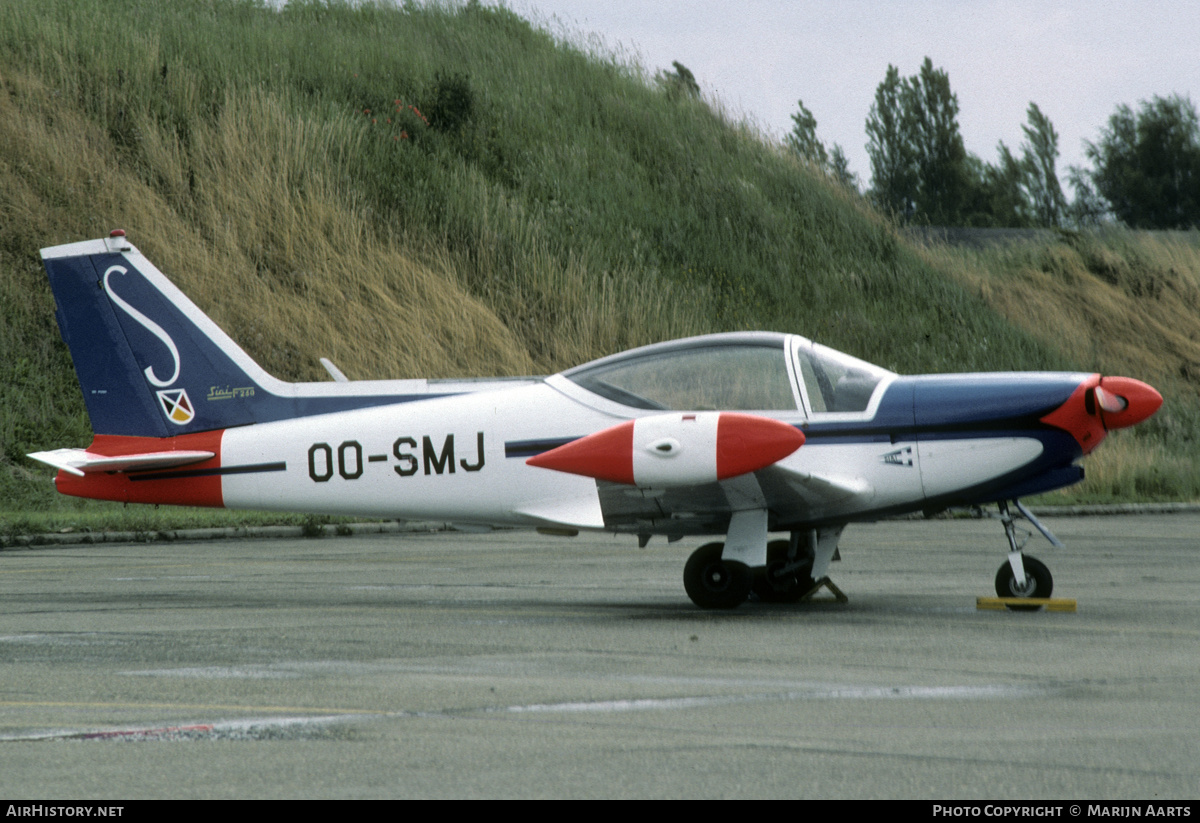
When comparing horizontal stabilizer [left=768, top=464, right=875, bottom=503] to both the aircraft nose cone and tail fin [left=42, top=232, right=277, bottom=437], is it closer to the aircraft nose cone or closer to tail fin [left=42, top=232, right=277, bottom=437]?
the aircraft nose cone

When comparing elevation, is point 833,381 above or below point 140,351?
below

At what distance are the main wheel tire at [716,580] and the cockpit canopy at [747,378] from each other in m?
1.04

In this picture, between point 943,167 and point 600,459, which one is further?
point 943,167

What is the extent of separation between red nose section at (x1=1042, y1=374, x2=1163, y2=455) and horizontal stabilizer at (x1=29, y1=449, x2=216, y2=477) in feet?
19.7

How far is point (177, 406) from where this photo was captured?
10242 mm

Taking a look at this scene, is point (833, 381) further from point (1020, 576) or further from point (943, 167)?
point (943, 167)

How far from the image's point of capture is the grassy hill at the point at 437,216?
79.4 feet

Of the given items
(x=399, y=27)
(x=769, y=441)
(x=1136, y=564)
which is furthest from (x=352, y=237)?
(x=769, y=441)

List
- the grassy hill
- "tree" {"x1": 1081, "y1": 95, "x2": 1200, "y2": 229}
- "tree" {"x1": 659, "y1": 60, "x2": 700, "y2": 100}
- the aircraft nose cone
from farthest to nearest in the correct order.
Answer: "tree" {"x1": 1081, "y1": 95, "x2": 1200, "y2": 229}
"tree" {"x1": 659, "y1": 60, "x2": 700, "y2": 100}
the grassy hill
the aircraft nose cone

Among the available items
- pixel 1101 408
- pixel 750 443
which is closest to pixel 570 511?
pixel 750 443

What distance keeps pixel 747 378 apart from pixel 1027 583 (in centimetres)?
230

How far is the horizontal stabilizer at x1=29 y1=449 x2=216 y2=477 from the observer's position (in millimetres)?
9891

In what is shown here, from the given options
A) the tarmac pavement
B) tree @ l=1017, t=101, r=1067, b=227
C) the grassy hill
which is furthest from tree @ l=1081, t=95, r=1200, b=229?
the tarmac pavement

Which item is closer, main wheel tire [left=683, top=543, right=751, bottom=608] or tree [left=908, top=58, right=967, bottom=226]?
main wheel tire [left=683, top=543, right=751, bottom=608]
